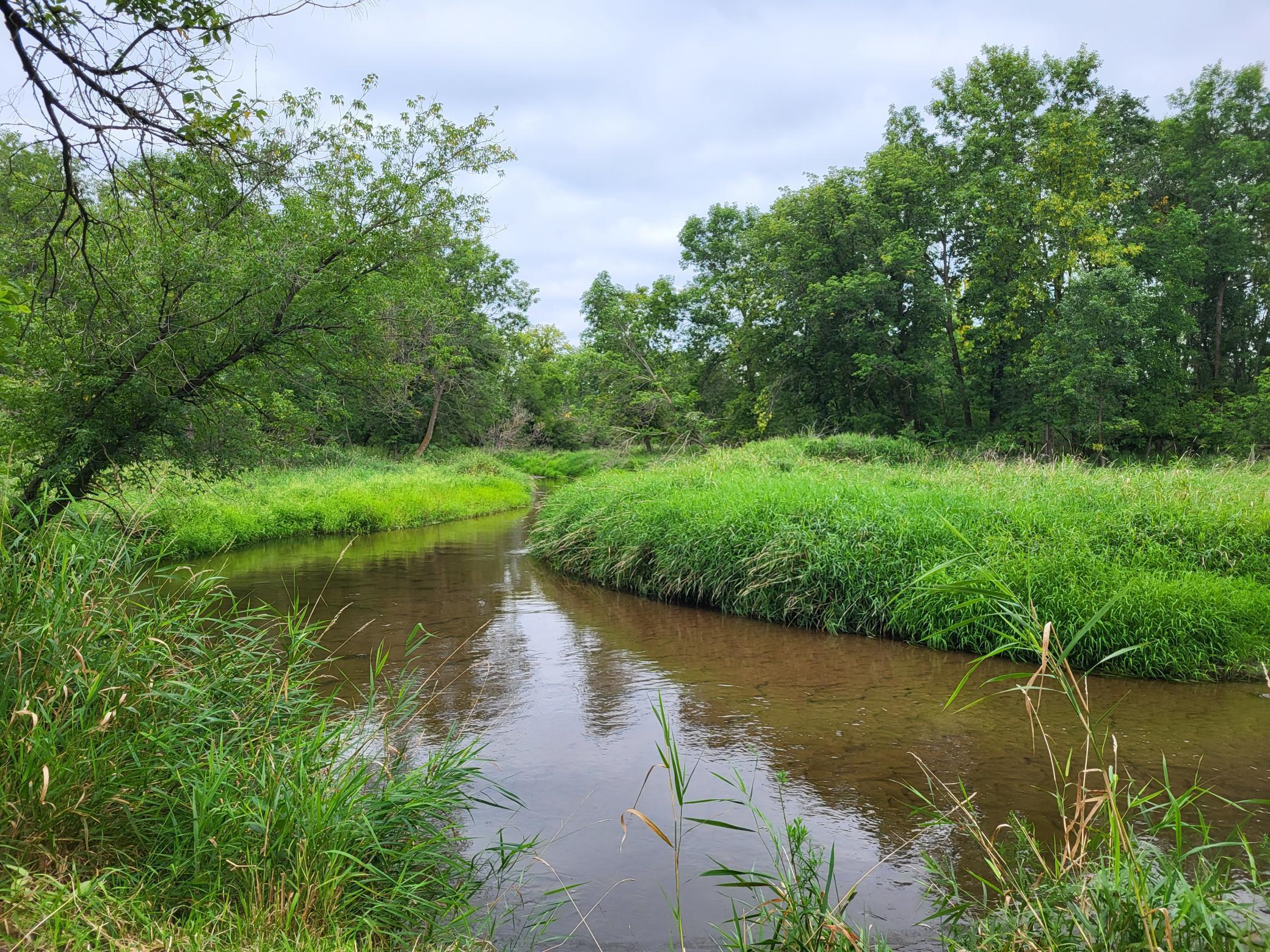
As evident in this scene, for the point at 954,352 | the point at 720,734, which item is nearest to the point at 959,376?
the point at 954,352

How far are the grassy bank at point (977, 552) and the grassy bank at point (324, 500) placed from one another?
6315mm

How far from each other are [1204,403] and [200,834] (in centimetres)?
3417

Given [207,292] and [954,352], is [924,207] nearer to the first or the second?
[954,352]

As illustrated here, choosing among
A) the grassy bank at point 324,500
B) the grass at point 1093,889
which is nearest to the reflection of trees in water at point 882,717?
the grass at point 1093,889

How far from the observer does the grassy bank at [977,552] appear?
7.27m

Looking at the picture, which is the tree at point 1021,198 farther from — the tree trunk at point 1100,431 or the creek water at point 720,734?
the creek water at point 720,734

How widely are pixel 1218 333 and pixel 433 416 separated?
33.8 m

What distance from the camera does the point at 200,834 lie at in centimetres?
294

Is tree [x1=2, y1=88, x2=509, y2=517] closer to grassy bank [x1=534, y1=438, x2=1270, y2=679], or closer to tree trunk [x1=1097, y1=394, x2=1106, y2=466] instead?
grassy bank [x1=534, y1=438, x2=1270, y2=679]

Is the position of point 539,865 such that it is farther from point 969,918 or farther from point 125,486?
point 125,486

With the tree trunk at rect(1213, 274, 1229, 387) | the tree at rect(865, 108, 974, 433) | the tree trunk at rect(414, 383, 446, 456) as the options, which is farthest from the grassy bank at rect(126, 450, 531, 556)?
the tree trunk at rect(1213, 274, 1229, 387)

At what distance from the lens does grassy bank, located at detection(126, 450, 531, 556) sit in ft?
44.8

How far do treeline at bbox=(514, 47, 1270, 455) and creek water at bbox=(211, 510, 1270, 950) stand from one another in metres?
16.6

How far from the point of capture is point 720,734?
20.0ft
